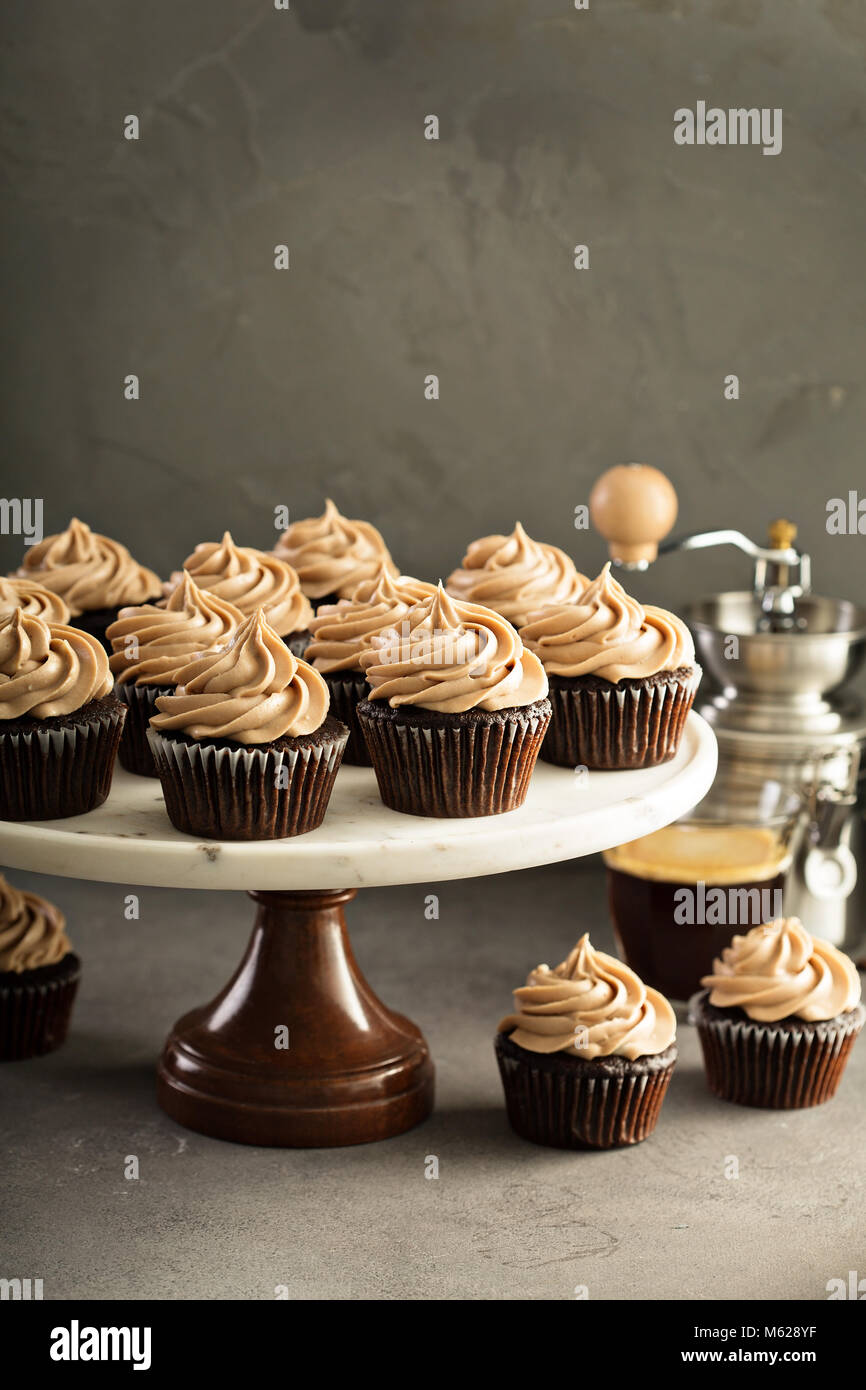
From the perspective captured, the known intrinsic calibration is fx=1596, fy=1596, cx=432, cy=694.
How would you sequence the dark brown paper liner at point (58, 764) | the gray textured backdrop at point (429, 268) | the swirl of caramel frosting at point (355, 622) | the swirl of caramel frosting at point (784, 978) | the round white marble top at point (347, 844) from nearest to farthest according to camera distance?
the round white marble top at point (347, 844), the dark brown paper liner at point (58, 764), the swirl of caramel frosting at point (355, 622), the swirl of caramel frosting at point (784, 978), the gray textured backdrop at point (429, 268)

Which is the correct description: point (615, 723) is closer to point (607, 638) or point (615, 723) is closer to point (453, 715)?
point (607, 638)

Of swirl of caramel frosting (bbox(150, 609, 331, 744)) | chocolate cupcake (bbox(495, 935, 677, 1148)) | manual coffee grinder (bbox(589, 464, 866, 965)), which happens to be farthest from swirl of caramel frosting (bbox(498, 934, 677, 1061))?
manual coffee grinder (bbox(589, 464, 866, 965))

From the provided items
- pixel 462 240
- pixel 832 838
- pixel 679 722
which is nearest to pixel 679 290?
pixel 462 240

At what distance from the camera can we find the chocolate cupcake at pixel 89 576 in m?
3.21

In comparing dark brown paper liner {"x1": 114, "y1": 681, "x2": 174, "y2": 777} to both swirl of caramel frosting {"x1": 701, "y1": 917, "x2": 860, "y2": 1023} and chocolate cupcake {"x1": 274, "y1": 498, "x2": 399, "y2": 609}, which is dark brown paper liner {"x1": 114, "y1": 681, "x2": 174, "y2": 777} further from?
swirl of caramel frosting {"x1": 701, "y1": 917, "x2": 860, "y2": 1023}

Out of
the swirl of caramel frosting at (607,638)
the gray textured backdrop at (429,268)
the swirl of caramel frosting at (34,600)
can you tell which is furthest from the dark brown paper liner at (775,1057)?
the gray textured backdrop at (429,268)

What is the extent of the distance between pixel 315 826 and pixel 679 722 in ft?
2.41

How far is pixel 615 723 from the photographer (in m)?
2.81

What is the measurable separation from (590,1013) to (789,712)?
3.86 feet

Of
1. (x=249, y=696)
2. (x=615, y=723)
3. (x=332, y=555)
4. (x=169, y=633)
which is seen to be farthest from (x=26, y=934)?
(x=615, y=723)

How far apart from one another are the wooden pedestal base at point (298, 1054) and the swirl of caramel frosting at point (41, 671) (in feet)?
2.07

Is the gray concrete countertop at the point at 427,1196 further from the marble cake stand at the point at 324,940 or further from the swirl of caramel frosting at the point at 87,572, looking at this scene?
the swirl of caramel frosting at the point at 87,572

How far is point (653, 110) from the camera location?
4.20 metres

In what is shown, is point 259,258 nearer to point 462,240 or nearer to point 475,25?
point 462,240
